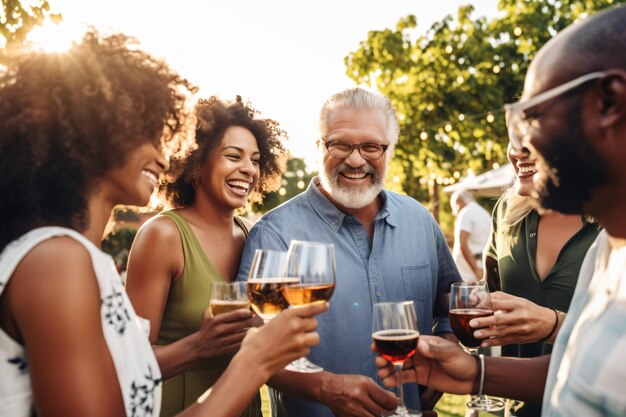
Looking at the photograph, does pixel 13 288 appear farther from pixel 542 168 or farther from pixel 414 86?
pixel 414 86

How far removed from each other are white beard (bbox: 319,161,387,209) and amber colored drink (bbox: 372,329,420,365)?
4.21 ft

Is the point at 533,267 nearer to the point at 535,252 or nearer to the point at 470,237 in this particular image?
the point at 535,252

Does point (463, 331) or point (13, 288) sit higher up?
point (13, 288)

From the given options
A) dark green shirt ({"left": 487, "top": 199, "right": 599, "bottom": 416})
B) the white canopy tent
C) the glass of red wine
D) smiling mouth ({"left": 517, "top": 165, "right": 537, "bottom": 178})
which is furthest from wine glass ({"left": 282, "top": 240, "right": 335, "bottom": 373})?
the white canopy tent

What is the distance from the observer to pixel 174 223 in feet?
11.2

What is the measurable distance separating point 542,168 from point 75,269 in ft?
4.77

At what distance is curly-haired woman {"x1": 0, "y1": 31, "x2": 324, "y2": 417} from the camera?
1584mm

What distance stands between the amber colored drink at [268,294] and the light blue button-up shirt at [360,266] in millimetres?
834

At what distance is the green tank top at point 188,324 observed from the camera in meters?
3.28

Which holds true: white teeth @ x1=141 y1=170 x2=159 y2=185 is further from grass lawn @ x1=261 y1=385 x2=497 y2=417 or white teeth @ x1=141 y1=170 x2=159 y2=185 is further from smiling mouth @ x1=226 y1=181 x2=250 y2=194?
grass lawn @ x1=261 y1=385 x2=497 y2=417

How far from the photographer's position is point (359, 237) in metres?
3.37

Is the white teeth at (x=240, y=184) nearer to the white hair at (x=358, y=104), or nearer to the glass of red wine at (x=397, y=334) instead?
the white hair at (x=358, y=104)

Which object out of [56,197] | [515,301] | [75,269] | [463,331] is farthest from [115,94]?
[515,301]

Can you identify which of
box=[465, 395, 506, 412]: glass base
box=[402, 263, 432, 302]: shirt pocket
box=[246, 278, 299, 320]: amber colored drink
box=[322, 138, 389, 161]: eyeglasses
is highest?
box=[322, 138, 389, 161]: eyeglasses
